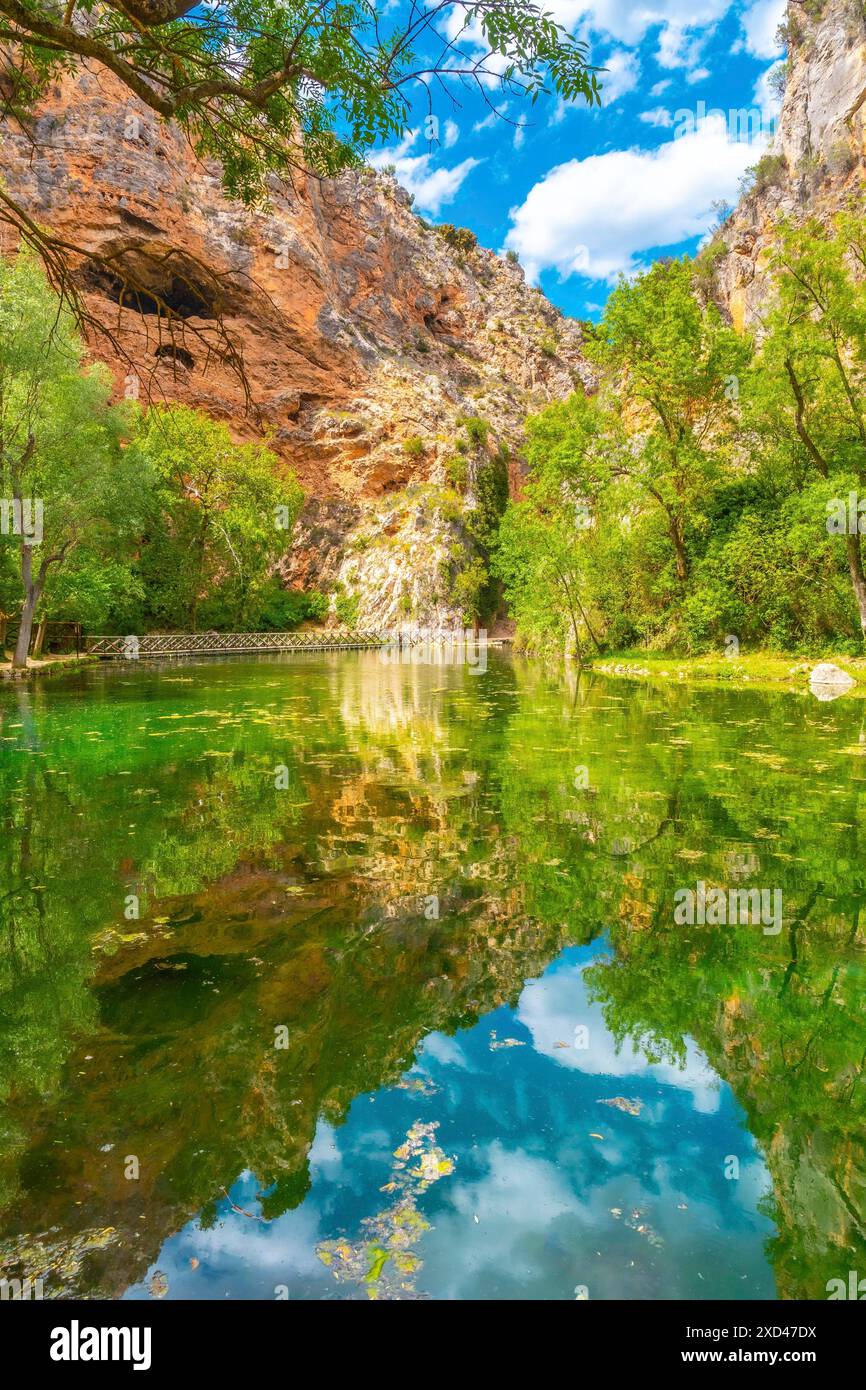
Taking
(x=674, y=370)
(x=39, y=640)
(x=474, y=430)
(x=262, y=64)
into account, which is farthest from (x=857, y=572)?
(x=474, y=430)

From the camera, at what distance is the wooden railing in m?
36.6

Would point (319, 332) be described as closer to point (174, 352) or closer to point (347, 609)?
point (347, 609)

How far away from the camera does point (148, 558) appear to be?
145 feet

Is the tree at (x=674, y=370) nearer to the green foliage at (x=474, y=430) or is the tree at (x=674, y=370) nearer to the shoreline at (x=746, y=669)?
the shoreline at (x=746, y=669)

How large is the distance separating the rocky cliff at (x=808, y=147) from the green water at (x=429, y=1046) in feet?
139

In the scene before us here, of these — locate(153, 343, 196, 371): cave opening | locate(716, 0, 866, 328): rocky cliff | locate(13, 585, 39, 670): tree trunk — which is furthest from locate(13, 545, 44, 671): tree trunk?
locate(716, 0, 866, 328): rocky cliff

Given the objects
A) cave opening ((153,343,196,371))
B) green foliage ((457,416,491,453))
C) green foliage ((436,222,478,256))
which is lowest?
cave opening ((153,343,196,371))

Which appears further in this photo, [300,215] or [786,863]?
[300,215]

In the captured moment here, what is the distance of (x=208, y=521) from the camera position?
45062mm

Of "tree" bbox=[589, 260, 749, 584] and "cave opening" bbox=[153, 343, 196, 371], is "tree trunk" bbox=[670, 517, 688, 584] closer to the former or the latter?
"tree" bbox=[589, 260, 749, 584]

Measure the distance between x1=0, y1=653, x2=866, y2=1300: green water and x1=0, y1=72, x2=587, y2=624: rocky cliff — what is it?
4309 centimetres
